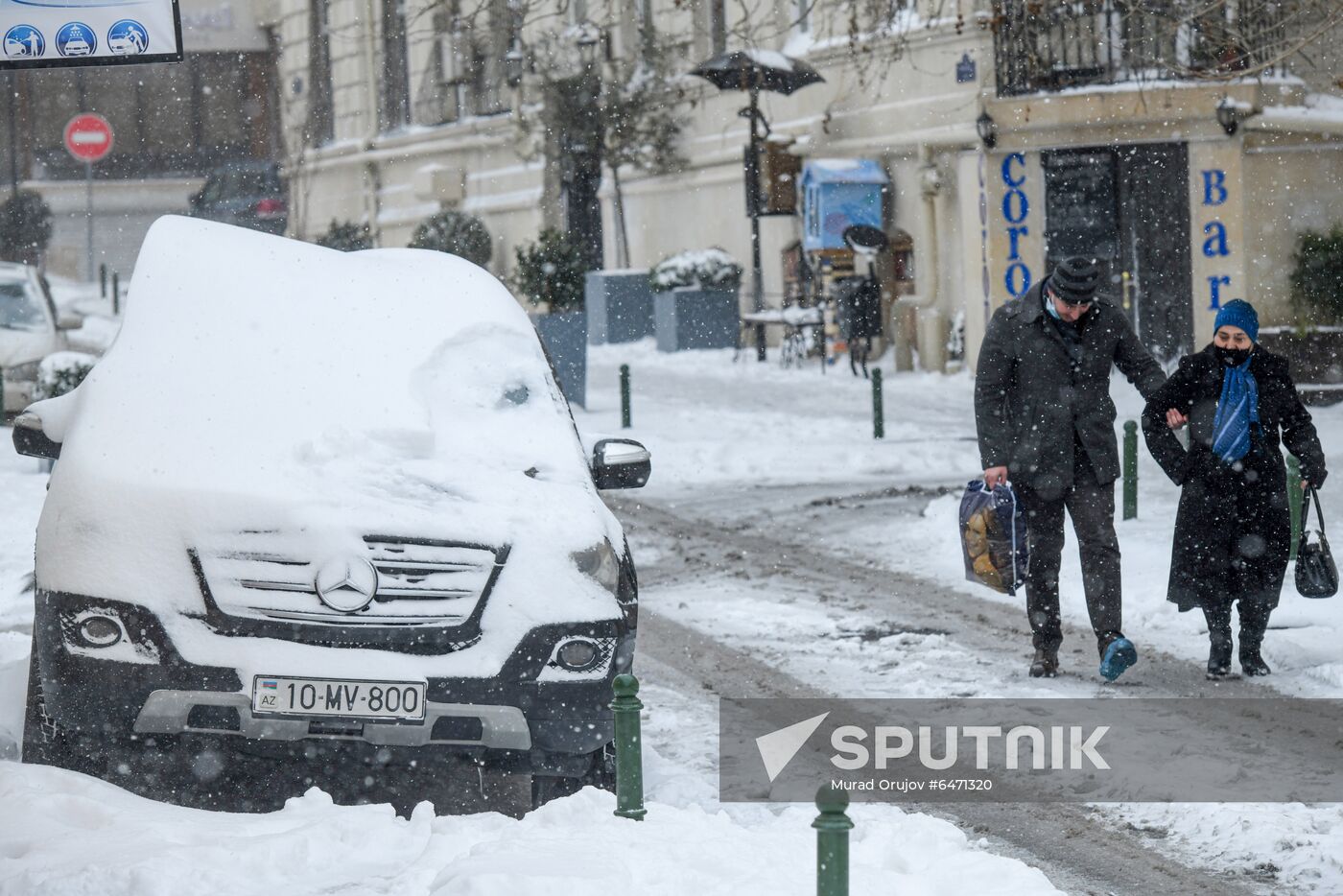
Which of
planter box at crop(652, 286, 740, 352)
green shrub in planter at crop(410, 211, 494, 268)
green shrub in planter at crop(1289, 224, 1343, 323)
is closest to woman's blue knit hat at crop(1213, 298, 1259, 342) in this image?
green shrub in planter at crop(1289, 224, 1343, 323)

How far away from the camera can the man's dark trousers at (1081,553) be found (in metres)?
7.80

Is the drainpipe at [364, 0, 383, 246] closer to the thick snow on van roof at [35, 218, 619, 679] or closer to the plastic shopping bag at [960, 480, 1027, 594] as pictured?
the plastic shopping bag at [960, 480, 1027, 594]

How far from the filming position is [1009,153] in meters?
22.1

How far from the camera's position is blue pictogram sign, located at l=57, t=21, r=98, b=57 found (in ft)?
27.3

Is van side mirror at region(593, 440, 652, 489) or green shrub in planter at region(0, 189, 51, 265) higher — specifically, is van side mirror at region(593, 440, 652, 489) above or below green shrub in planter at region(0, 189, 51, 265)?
below

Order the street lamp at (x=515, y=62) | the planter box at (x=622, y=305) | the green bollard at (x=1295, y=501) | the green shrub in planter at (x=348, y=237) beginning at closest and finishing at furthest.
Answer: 1. the green bollard at (x=1295, y=501)
2. the street lamp at (x=515, y=62)
3. the planter box at (x=622, y=305)
4. the green shrub in planter at (x=348, y=237)

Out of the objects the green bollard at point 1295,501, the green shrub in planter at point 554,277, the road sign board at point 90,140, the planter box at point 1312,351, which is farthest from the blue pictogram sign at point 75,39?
the road sign board at point 90,140

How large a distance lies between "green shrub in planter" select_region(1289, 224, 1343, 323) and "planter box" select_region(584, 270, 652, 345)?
1196 cm

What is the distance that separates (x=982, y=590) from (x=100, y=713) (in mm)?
5946

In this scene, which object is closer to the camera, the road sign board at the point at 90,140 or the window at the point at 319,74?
the road sign board at the point at 90,140

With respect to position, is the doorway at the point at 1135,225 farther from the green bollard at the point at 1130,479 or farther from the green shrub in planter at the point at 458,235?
the green shrub in planter at the point at 458,235

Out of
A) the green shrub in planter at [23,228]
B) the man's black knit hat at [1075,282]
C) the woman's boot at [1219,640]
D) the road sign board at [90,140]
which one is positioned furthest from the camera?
the green shrub in planter at [23,228]

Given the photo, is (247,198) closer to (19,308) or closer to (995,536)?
(19,308)

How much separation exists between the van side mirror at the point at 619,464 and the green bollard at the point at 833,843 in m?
2.81
